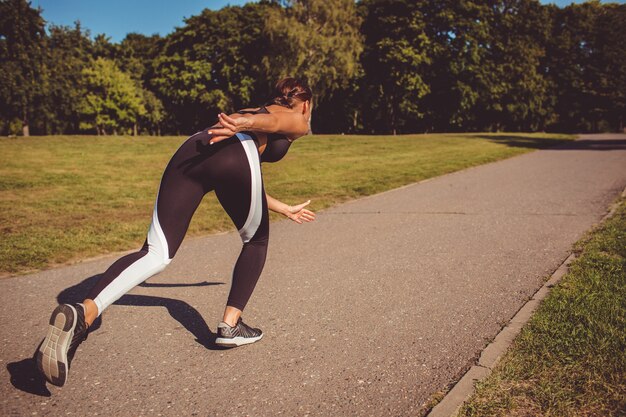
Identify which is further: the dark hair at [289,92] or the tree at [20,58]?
the tree at [20,58]

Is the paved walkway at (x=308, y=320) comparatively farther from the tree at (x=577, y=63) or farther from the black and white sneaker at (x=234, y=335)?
the tree at (x=577, y=63)

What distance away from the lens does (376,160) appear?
1855 cm

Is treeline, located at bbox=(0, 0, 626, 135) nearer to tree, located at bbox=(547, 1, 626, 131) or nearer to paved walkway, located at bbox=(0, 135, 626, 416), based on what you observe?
tree, located at bbox=(547, 1, 626, 131)

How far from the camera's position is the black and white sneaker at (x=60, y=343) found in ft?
7.99

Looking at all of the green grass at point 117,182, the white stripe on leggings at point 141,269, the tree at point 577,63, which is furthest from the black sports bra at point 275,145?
the tree at point 577,63

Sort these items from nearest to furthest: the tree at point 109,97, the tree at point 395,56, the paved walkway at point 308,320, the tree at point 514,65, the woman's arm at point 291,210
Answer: the paved walkway at point 308,320 < the woman's arm at point 291,210 < the tree at point 395,56 < the tree at point 514,65 < the tree at point 109,97

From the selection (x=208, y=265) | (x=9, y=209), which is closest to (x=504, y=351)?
(x=208, y=265)

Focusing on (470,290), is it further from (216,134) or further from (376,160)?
(376,160)

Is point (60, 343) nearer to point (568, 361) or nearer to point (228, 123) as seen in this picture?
point (228, 123)

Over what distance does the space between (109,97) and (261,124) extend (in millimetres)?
51033

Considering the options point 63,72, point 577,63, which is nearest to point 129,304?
point 63,72

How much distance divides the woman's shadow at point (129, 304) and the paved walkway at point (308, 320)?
1 centimetres

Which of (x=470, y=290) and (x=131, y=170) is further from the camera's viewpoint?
(x=131, y=170)

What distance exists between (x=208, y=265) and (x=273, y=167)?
37.5ft
